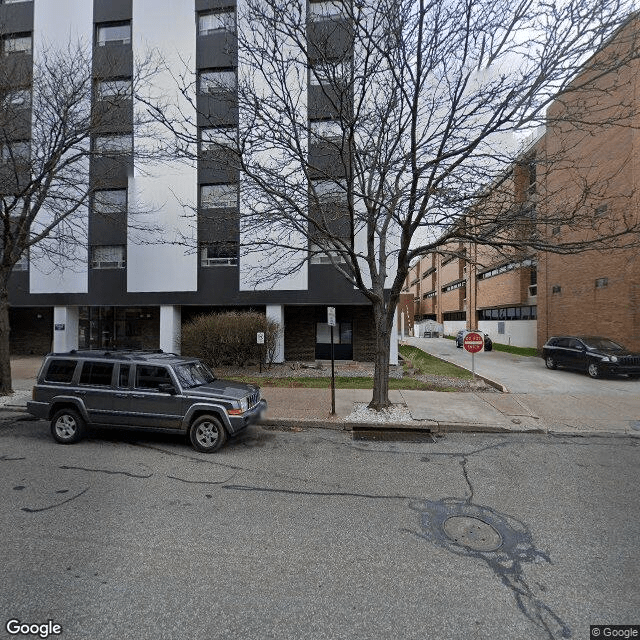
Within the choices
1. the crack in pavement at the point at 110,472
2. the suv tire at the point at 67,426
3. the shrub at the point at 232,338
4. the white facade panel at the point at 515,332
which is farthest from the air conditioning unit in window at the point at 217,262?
the white facade panel at the point at 515,332

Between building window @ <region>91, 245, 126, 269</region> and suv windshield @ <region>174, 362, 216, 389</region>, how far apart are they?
1267 centimetres

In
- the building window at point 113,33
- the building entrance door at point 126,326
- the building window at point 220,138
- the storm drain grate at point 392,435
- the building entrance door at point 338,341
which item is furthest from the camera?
the building entrance door at point 126,326

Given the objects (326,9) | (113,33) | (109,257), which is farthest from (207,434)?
(113,33)

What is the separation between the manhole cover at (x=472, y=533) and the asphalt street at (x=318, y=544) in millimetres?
21

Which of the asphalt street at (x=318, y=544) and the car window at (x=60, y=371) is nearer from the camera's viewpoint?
the asphalt street at (x=318, y=544)

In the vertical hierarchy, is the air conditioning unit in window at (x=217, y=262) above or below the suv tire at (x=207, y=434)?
above

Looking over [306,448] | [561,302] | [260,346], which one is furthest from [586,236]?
[306,448]

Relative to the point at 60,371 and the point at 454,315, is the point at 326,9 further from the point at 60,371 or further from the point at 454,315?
the point at 454,315

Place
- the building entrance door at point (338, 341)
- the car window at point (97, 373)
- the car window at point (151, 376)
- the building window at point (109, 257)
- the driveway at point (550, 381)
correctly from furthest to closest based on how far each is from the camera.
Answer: the building entrance door at point (338, 341), the building window at point (109, 257), the driveway at point (550, 381), the car window at point (97, 373), the car window at point (151, 376)

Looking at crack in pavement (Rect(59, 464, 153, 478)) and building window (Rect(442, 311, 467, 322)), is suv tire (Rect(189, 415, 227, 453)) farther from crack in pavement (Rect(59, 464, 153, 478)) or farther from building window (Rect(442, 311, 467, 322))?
building window (Rect(442, 311, 467, 322))

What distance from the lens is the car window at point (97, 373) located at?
20.5 ft

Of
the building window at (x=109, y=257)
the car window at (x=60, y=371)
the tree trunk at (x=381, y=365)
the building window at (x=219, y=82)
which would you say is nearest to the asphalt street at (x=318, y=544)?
the car window at (x=60, y=371)

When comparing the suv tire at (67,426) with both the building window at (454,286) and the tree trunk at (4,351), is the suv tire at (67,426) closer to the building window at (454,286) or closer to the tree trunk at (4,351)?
the tree trunk at (4,351)

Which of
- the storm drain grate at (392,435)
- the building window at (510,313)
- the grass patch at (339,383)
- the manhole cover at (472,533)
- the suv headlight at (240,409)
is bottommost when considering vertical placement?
the storm drain grate at (392,435)
